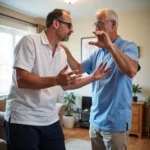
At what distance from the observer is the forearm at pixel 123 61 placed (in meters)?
1.28

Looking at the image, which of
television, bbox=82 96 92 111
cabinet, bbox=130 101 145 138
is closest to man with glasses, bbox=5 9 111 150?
cabinet, bbox=130 101 145 138

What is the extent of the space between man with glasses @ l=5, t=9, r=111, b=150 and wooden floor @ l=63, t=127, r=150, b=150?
7.77 ft

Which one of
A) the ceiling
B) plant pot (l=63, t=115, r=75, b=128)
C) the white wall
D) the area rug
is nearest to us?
the area rug

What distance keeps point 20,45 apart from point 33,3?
2789mm

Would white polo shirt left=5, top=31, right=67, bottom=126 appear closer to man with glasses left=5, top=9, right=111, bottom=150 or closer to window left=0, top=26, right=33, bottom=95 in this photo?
man with glasses left=5, top=9, right=111, bottom=150

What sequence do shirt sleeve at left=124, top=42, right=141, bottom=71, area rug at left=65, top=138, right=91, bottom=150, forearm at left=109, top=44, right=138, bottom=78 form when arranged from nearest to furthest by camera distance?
forearm at left=109, top=44, right=138, bottom=78
shirt sleeve at left=124, top=42, right=141, bottom=71
area rug at left=65, top=138, right=91, bottom=150

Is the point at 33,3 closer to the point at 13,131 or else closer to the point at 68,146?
the point at 68,146

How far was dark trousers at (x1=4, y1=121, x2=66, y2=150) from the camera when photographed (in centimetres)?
121

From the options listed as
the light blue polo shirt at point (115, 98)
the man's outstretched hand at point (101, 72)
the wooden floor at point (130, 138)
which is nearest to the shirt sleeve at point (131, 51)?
the light blue polo shirt at point (115, 98)

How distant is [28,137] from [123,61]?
2.49 ft

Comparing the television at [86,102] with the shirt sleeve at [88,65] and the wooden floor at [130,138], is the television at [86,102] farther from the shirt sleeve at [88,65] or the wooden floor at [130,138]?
the shirt sleeve at [88,65]

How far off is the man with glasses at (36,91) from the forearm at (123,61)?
0.27 metres

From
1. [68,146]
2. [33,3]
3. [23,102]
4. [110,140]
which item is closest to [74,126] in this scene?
[68,146]

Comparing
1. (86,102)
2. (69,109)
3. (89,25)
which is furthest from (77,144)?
(89,25)
